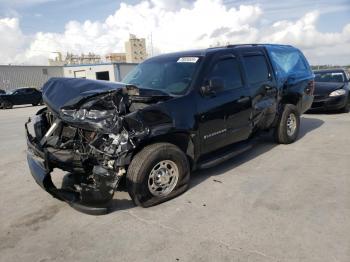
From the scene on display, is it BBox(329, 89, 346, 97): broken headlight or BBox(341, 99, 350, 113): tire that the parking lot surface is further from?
BBox(341, 99, 350, 113): tire

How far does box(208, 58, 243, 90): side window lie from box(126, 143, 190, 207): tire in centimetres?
143

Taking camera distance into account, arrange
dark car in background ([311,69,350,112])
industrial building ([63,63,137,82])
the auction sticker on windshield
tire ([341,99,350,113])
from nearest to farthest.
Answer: the auction sticker on windshield → dark car in background ([311,69,350,112]) → tire ([341,99,350,113]) → industrial building ([63,63,137,82])

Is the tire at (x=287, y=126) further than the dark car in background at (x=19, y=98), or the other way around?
the dark car in background at (x=19, y=98)

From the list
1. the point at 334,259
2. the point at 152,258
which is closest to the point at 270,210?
the point at 334,259

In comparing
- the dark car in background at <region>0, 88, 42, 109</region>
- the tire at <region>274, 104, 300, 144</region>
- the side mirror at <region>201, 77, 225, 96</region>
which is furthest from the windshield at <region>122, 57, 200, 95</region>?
the dark car in background at <region>0, 88, 42, 109</region>

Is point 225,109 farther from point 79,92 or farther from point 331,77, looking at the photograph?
point 331,77

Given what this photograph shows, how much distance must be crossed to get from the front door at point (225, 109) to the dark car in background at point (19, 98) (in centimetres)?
2413

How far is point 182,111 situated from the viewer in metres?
4.61

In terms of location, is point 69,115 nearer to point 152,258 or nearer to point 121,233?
point 121,233

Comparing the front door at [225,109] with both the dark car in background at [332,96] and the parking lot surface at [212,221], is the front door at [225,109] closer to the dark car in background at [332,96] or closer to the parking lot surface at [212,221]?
the parking lot surface at [212,221]

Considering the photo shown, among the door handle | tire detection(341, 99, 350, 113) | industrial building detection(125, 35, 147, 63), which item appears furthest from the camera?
industrial building detection(125, 35, 147, 63)

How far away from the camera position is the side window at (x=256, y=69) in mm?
5970

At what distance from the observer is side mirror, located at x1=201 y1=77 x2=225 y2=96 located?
192 inches

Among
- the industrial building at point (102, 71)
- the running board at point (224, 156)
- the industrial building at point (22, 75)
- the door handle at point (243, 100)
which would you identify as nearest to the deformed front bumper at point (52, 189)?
the running board at point (224, 156)
